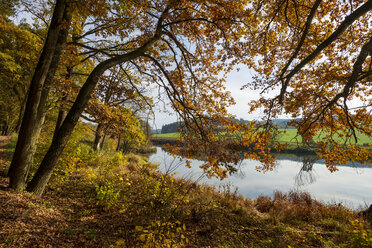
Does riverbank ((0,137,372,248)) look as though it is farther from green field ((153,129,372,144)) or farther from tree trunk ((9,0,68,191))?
green field ((153,129,372,144))

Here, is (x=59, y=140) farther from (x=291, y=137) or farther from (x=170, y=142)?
(x=291, y=137)

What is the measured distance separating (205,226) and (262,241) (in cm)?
125

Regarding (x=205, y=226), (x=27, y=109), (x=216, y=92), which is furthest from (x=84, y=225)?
(x=216, y=92)

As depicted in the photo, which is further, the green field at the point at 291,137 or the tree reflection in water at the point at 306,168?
the tree reflection in water at the point at 306,168

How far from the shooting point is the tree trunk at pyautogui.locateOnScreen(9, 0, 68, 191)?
12.1 ft

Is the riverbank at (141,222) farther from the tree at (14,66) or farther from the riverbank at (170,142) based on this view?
the tree at (14,66)

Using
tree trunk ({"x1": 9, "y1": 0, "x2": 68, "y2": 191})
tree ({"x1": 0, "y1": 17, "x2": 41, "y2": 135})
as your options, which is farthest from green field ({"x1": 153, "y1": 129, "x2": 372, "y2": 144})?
tree ({"x1": 0, "y1": 17, "x2": 41, "y2": 135})

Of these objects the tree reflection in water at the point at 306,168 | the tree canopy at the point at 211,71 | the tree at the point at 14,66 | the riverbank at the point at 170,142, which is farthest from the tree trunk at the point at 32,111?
the tree reflection in water at the point at 306,168

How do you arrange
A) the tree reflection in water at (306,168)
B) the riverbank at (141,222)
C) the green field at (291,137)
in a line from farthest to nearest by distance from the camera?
1. the tree reflection in water at (306,168)
2. the green field at (291,137)
3. the riverbank at (141,222)

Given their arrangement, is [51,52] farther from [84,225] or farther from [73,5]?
[84,225]

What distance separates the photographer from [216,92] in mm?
5750

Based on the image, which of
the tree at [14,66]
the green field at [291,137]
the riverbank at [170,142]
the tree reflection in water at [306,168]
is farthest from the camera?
the tree at [14,66]

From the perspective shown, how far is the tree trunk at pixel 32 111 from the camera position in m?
3.69

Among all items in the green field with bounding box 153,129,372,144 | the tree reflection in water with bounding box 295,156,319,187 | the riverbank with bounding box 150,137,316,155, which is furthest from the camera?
the tree reflection in water with bounding box 295,156,319,187
